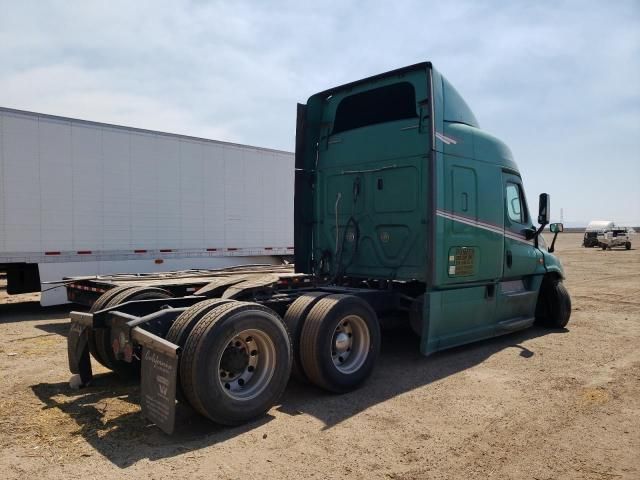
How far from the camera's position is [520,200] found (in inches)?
321

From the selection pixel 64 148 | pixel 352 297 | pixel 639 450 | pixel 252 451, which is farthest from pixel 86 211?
pixel 639 450

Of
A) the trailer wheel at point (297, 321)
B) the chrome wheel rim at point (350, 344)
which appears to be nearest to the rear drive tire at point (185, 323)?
the trailer wheel at point (297, 321)

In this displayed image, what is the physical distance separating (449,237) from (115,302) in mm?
4058

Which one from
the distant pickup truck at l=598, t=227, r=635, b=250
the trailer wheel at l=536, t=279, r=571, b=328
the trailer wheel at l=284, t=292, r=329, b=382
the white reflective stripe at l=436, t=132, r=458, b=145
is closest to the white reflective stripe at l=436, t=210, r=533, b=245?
the white reflective stripe at l=436, t=132, r=458, b=145

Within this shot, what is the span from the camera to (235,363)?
178 inches

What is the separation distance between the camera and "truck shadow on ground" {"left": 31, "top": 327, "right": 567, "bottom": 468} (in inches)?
155

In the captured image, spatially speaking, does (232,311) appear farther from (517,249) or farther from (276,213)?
(276,213)

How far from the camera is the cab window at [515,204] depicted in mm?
7789

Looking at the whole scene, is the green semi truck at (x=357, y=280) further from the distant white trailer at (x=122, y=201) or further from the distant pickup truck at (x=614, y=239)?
the distant pickup truck at (x=614, y=239)

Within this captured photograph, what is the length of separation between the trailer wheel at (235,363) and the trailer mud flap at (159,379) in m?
0.17

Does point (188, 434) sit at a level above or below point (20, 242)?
below

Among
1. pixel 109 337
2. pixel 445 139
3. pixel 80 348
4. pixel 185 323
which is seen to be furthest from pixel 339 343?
pixel 445 139

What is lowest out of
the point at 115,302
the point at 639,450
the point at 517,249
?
the point at 639,450

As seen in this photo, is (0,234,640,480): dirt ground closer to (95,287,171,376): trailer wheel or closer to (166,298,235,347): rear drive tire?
(95,287,171,376): trailer wheel
